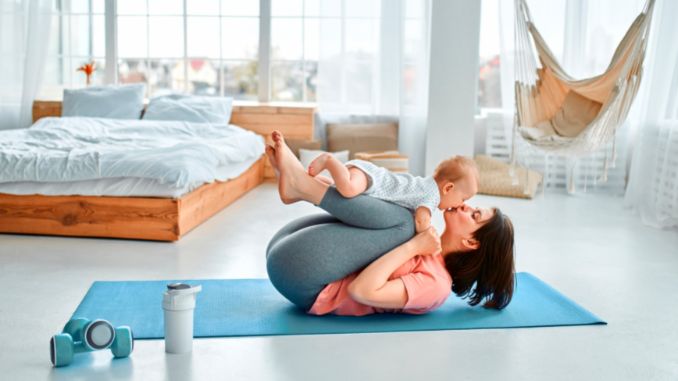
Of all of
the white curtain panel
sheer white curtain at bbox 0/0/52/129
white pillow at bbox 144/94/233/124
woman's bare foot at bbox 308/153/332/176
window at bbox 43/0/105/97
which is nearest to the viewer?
woman's bare foot at bbox 308/153/332/176

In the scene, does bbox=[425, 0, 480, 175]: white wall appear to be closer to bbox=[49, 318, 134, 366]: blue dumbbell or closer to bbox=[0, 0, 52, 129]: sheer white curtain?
bbox=[49, 318, 134, 366]: blue dumbbell

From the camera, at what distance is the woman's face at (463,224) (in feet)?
10.4

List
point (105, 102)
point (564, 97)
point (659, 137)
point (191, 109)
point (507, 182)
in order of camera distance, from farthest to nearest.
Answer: point (105, 102)
point (191, 109)
point (507, 182)
point (659, 137)
point (564, 97)

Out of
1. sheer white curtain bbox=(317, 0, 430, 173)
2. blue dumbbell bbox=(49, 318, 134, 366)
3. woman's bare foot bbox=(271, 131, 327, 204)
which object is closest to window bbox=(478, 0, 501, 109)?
sheer white curtain bbox=(317, 0, 430, 173)

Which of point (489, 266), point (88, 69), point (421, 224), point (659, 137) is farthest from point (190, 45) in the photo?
point (489, 266)

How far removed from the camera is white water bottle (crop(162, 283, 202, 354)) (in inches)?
106

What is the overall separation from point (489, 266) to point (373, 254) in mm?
457

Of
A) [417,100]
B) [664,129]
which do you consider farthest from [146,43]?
[664,129]

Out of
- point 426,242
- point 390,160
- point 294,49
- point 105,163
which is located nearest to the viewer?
point 426,242

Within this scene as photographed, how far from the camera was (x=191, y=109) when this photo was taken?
22.2 feet

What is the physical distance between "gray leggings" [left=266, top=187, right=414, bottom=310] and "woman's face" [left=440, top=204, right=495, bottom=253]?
0.17 meters

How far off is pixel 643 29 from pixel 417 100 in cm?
281

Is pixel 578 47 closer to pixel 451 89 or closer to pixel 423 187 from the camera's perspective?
pixel 451 89

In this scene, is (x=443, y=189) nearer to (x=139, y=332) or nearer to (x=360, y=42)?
(x=139, y=332)
